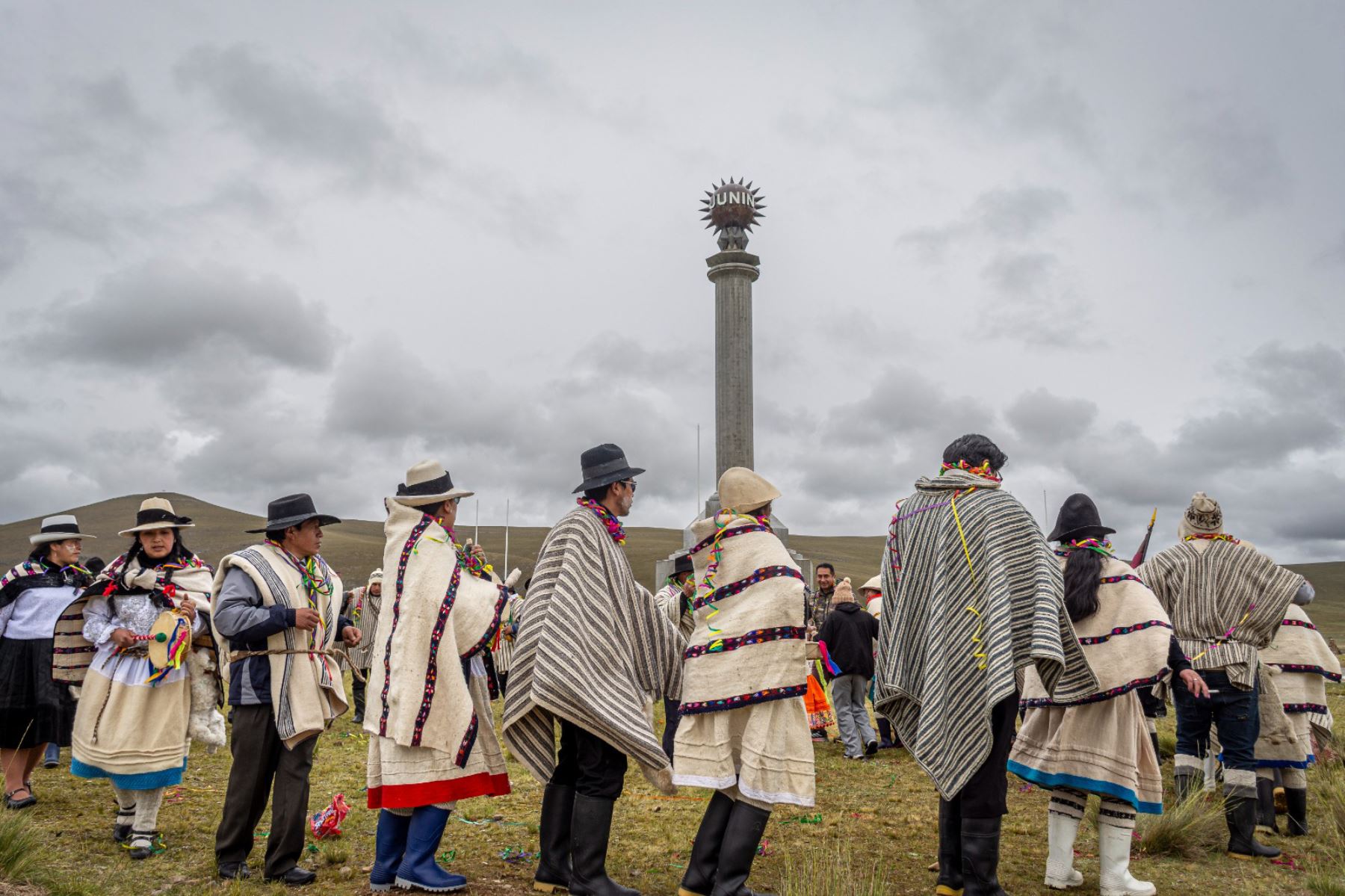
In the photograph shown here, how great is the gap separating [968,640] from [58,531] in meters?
6.72

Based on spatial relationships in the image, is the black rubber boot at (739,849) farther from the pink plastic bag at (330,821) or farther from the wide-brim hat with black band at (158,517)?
the wide-brim hat with black band at (158,517)

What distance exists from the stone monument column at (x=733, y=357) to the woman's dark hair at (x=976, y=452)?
64.7ft

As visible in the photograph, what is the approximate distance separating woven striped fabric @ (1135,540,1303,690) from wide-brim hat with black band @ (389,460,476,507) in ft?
15.5

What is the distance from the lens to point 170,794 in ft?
26.0

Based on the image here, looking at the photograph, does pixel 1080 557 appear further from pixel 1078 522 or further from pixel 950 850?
pixel 950 850

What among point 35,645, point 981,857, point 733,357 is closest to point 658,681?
point 981,857

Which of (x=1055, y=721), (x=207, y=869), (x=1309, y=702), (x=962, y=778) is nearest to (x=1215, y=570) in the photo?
(x=1309, y=702)

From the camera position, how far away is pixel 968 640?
15.9 feet

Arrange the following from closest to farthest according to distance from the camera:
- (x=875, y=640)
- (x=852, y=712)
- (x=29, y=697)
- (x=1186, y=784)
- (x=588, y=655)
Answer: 1. (x=588, y=655)
2. (x=1186, y=784)
3. (x=29, y=697)
4. (x=852, y=712)
5. (x=875, y=640)

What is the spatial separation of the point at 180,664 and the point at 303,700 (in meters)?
1.28

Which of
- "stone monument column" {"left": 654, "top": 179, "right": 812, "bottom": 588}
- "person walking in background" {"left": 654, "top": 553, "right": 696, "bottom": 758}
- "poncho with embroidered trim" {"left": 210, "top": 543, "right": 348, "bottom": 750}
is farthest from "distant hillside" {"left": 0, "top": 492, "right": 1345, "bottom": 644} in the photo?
"poncho with embroidered trim" {"left": 210, "top": 543, "right": 348, "bottom": 750}

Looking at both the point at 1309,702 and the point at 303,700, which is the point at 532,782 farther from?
the point at 1309,702

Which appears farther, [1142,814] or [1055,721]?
[1142,814]

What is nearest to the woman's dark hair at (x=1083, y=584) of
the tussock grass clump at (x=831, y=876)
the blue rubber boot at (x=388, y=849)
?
the tussock grass clump at (x=831, y=876)
